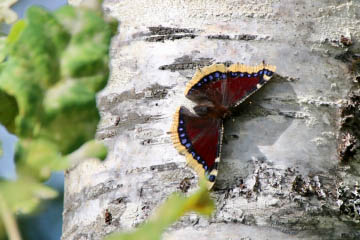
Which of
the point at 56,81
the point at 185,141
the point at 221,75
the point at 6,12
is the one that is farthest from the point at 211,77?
the point at 56,81

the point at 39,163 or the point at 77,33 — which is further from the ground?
the point at 77,33

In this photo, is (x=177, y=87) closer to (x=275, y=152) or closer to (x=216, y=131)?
(x=216, y=131)

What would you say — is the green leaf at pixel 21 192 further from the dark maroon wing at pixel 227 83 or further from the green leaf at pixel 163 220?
the dark maroon wing at pixel 227 83

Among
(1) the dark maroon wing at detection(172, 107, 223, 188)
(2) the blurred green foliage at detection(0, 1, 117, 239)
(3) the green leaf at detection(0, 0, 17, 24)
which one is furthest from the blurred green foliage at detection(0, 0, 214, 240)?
(1) the dark maroon wing at detection(172, 107, 223, 188)

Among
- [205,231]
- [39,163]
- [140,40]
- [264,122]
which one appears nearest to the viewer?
[39,163]

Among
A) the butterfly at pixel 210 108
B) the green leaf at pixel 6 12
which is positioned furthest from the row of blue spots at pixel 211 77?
the green leaf at pixel 6 12

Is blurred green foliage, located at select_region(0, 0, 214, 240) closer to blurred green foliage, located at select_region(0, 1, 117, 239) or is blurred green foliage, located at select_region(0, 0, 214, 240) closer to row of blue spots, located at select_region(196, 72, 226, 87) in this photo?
blurred green foliage, located at select_region(0, 1, 117, 239)

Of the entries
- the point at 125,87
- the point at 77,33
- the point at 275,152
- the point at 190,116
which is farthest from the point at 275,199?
the point at 77,33

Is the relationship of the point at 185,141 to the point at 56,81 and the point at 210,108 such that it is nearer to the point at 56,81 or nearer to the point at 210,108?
the point at 210,108
